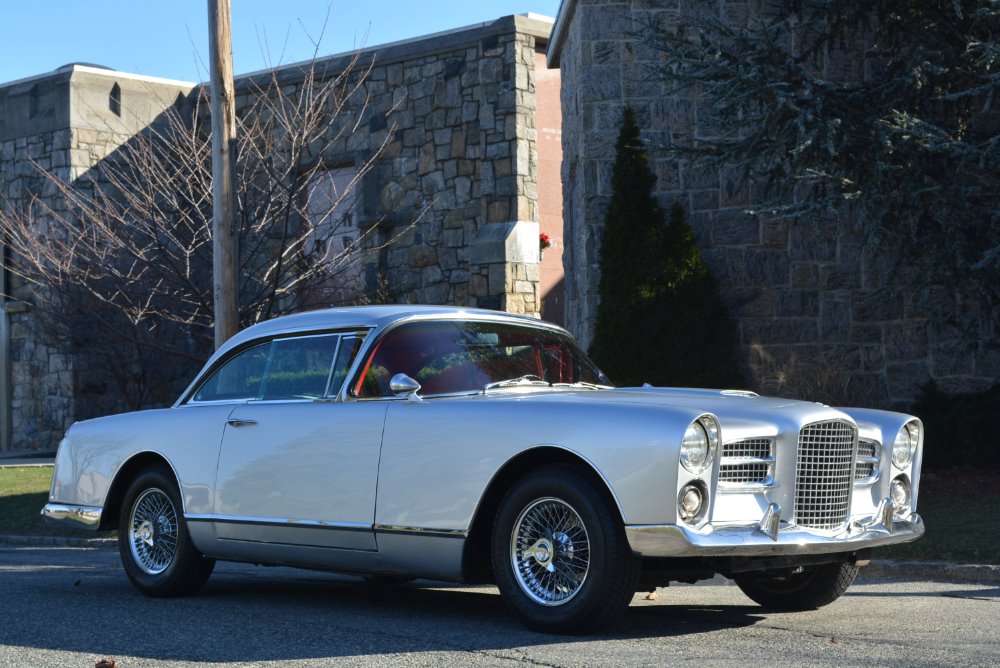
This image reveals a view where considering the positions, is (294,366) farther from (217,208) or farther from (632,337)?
(632,337)

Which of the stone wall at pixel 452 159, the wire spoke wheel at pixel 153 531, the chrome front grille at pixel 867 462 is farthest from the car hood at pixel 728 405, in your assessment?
the stone wall at pixel 452 159

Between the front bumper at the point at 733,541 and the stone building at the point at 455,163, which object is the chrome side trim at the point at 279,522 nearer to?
the front bumper at the point at 733,541

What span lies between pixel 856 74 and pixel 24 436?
1644 centimetres

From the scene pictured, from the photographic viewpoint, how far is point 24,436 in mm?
23938

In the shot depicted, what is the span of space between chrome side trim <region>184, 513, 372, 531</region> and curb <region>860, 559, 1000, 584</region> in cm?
424

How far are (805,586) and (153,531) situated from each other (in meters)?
3.87

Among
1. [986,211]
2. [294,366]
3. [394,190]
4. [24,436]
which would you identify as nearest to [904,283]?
[986,211]

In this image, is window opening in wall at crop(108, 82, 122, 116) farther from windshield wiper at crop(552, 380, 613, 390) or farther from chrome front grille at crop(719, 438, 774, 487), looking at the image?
chrome front grille at crop(719, 438, 774, 487)

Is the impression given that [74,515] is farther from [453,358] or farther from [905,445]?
[905,445]

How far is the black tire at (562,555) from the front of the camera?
5.69 metres

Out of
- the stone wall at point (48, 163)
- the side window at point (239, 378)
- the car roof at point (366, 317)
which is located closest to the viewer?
the car roof at point (366, 317)

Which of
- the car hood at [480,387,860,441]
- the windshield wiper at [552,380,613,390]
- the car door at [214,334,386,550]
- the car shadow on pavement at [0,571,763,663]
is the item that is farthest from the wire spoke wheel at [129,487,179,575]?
the windshield wiper at [552,380,613,390]

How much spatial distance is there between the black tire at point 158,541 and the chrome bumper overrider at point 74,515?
19cm

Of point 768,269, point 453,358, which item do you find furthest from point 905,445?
point 768,269
